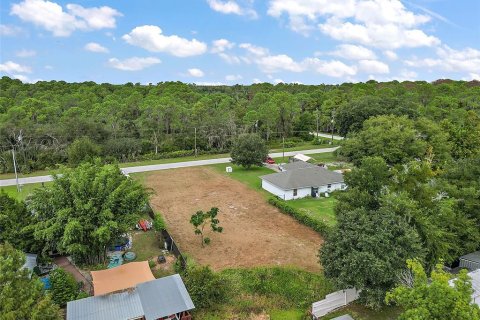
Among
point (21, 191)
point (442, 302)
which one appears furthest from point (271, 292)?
point (21, 191)

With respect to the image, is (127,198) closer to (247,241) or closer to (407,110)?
(247,241)

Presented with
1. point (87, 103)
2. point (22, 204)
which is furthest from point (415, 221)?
point (87, 103)

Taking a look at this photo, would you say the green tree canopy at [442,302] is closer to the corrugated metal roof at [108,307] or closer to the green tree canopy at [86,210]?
the corrugated metal roof at [108,307]

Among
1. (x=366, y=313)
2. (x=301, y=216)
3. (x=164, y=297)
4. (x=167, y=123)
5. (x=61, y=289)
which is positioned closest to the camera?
(x=164, y=297)

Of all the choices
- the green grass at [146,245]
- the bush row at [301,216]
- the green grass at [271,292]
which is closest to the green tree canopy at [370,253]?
the green grass at [271,292]

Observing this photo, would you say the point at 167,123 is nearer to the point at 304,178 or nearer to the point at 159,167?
the point at 159,167

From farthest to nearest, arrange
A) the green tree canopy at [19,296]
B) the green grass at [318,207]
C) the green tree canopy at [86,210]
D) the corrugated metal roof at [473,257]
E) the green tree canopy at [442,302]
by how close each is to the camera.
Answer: the green grass at [318,207]
the corrugated metal roof at [473,257]
the green tree canopy at [86,210]
the green tree canopy at [19,296]
the green tree canopy at [442,302]

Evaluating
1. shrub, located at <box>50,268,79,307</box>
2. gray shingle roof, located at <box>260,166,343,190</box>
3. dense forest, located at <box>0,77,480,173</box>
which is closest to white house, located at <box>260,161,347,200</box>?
gray shingle roof, located at <box>260,166,343,190</box>
